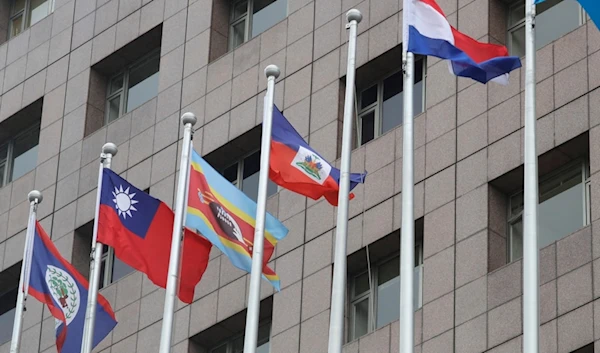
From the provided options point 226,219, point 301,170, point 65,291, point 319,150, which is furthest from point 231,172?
point 301,170

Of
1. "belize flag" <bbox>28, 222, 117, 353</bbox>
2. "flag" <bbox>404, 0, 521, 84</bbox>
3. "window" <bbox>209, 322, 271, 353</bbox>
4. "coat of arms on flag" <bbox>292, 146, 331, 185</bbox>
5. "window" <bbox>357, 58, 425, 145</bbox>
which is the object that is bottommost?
"belize flag" <bbox>28, 222, 117, 353</bbox>

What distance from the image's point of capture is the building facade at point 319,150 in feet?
107

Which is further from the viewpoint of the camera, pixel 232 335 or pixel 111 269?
pixel 111 269

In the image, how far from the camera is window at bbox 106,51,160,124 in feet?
147

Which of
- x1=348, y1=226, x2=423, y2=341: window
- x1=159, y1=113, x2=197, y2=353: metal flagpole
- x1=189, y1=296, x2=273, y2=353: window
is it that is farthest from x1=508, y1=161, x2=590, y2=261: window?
x1=159, y1=113, x2=197, y2=353: metal flagpole

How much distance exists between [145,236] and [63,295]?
2.23m

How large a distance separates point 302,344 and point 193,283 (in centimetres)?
535

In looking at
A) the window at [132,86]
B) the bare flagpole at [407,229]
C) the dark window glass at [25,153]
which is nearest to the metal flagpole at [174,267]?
the bare flagpole at [407,229]

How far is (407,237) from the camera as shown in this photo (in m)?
26.7

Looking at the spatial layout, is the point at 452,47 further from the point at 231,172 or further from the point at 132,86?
the point at 132,86

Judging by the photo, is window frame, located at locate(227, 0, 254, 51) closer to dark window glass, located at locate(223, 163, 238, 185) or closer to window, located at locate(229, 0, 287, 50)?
window, located at locate(229, 0, 287, 50)

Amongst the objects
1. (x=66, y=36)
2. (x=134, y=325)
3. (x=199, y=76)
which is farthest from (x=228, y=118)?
(x=66, y=36)

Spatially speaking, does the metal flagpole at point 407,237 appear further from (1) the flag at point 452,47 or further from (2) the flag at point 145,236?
(2) the flag at point 145,236

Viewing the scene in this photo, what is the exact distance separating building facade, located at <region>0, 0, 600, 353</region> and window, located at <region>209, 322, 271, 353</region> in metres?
0.05
